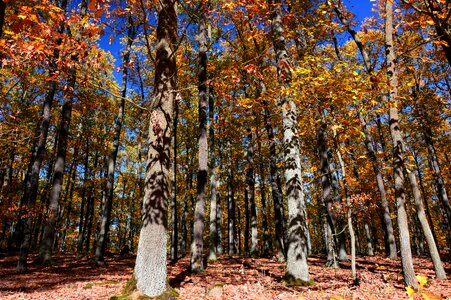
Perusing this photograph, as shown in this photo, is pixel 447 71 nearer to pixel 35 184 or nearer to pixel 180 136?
→ pixel 180 136

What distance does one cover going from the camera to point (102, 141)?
24016mm

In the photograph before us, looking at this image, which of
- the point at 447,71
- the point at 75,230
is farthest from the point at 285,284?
Answer: the point at 75,230

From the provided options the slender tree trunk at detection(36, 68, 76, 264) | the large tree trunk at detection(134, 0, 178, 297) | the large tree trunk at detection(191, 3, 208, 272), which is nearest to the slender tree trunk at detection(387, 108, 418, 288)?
the large tree trunk at detection(191, 3, 208, 272)

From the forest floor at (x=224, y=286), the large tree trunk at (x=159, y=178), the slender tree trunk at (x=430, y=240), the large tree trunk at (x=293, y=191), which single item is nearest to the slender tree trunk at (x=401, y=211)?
the forest floor at (x=224, y=286)

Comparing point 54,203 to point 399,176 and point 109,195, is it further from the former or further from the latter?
point 399,176

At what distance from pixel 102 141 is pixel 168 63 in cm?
1902

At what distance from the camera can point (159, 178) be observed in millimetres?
6570

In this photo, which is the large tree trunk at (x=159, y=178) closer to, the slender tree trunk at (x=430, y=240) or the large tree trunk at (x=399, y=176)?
the large tree trunk at (x=399, y=176)

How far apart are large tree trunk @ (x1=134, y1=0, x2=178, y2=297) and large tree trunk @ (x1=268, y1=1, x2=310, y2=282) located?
322cm

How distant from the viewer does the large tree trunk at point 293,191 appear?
817cm

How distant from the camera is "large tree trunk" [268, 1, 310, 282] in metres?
8.17

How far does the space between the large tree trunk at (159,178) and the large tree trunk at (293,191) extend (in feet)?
10.5

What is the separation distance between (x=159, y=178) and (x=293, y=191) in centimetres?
442

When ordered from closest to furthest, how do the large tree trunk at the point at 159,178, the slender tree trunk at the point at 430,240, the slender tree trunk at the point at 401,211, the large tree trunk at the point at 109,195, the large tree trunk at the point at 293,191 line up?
the large tree trunk at the point at 159,178, the slender tree trunk at the point at 401,211, the large tree trunk at the point at 293,191, the slender tree trunk at the point at 430,240, the large tree trunk at the point at 109,195
